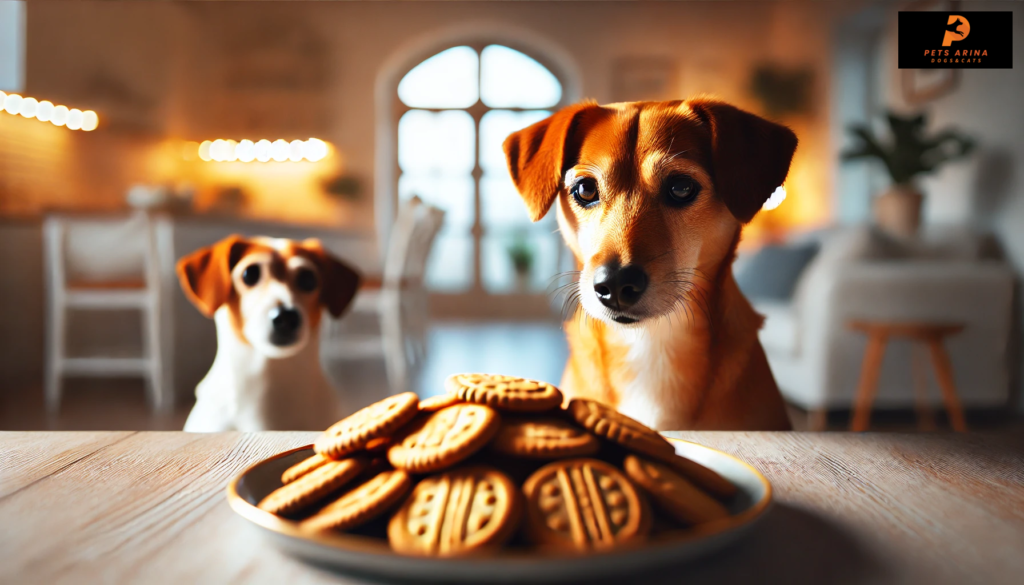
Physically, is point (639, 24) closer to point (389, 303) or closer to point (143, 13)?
point (389, 303)

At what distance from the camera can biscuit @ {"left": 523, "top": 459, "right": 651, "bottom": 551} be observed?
0.96 feet

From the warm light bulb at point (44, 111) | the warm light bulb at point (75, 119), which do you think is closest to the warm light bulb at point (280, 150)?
the warm light bulb at point (75, 119)

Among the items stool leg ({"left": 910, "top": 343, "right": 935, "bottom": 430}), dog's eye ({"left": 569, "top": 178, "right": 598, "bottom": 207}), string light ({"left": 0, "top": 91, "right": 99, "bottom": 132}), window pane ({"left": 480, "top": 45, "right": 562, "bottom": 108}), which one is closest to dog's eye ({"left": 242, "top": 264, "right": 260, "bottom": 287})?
dog's eye ({"left": 569, "top": 178, "right": 598, "bottom": 207})

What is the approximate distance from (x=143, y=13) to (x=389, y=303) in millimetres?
4452

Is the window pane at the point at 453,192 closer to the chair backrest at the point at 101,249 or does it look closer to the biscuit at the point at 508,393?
the chair backrest at the point at 101,249

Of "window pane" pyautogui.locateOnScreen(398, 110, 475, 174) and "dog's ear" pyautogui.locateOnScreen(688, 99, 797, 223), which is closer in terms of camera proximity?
"dog's ear" pyautogui.locateOnScreen(688, 99, 797, 223)

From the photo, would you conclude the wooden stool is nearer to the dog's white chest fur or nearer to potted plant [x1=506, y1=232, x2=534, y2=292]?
the dog's white chest fur

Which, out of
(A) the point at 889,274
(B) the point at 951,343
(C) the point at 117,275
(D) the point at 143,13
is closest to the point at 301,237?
(C) the point at 117,275

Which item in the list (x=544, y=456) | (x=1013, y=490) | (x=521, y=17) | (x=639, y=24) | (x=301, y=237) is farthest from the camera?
(x=521, y=17)

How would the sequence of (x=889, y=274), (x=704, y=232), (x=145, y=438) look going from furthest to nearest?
(x=889, y=274) → (x=704, y=232) → (x=145, y=438)

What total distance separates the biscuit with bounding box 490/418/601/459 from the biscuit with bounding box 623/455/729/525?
24 millimetres

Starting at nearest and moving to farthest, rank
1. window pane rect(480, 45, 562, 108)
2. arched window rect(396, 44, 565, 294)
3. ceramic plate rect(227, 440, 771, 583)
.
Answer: ceramic plate rect(227, 440, 771, 583) → window pane rect(480, 45, 562, 108) → arched window rect(396, 44, 565, 294)

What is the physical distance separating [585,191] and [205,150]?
6.60m

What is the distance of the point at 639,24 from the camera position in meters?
4.88
